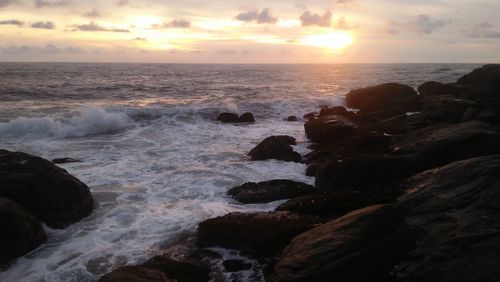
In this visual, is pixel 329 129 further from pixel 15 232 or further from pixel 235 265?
pixel 15 232

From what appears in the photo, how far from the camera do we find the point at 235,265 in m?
6.80

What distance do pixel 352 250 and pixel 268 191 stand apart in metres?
4.61

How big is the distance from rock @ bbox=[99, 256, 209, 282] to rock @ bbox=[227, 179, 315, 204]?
3.36 meters

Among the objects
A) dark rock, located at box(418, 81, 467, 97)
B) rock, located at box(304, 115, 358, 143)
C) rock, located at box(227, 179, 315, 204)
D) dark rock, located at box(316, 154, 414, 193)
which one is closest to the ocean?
rock, located at box(227, 179, 315, 204)

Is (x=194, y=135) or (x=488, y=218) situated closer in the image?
(x=488, y=218)

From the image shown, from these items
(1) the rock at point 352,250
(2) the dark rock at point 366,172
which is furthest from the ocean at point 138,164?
(1) the rock at point 352,250

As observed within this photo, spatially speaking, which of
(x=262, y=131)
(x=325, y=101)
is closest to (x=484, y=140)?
(x=262, y=131)

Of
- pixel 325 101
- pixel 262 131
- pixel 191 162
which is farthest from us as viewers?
pixel 325 101

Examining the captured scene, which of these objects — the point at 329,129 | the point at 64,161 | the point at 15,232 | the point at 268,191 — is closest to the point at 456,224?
the point at 268,191

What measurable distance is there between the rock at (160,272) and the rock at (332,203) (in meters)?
2.64

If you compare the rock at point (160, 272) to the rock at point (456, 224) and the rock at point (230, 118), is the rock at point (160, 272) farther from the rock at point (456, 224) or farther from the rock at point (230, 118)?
the rock at point (230, 118)

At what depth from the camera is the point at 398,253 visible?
18.2 feet

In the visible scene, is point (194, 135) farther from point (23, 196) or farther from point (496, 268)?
point (496, 268)

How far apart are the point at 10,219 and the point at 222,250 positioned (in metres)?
3.84
